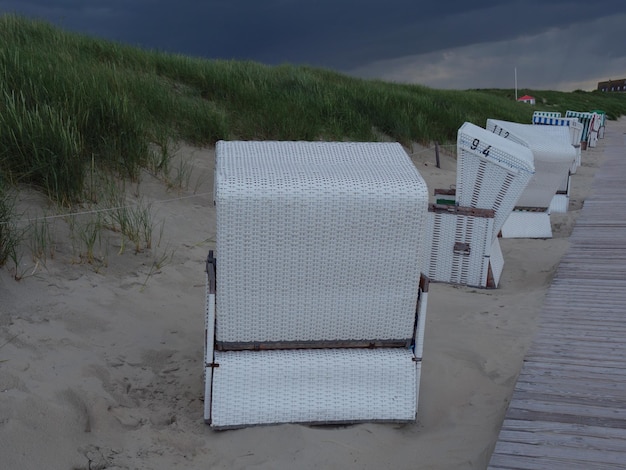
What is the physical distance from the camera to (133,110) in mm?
6520

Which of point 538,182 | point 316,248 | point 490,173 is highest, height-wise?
point 316,248

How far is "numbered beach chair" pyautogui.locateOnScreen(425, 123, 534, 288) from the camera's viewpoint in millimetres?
5336

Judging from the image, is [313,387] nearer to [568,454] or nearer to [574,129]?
[568,454]

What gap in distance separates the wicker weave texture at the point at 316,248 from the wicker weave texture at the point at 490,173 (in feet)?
8.30

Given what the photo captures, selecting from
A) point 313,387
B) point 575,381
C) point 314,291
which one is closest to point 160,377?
point 313,387

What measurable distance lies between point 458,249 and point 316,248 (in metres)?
3.01

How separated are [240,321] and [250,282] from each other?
0.64ft

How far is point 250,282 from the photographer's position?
281 centimetres

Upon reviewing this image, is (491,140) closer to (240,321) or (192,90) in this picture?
(240,321)

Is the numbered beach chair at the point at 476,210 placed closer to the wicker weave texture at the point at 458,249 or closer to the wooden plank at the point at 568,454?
the wicker weave texture at the point at 458,249

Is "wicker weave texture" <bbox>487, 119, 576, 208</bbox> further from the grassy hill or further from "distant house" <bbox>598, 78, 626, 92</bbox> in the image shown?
"distant house" <bbox>598, 78, 626, 92</bbox>

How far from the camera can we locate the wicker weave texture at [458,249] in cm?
546

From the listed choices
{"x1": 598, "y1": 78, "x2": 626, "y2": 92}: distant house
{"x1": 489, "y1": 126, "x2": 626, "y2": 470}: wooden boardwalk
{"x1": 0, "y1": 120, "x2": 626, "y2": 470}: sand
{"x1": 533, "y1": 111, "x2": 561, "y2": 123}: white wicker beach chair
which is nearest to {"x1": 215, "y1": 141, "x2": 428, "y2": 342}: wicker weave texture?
{"x1": 0, "y1": 120, "x2": 626, "y2": 470}: sand

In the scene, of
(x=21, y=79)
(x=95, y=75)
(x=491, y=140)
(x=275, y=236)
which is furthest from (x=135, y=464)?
(x=95, y=75)
